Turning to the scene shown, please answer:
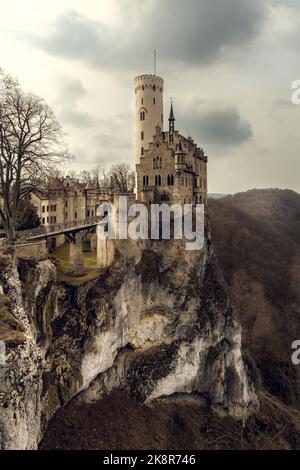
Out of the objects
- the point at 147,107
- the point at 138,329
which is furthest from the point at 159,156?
the point at 138,329

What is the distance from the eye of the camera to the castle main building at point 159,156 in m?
46.4

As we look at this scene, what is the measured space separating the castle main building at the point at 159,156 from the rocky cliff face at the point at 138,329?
6.36 metres

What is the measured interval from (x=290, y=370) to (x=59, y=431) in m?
49.5

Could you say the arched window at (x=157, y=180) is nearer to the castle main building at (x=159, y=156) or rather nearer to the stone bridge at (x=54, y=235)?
the castle main building at (x=159, y=156)

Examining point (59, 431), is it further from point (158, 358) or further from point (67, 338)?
point (158, 358)

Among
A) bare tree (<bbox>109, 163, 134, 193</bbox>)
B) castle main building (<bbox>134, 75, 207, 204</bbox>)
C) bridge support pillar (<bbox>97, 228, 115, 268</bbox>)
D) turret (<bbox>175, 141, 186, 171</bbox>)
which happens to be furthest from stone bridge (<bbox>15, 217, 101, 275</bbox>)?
bare tree (<bbox>109, 163, 134, 193</bbox>)

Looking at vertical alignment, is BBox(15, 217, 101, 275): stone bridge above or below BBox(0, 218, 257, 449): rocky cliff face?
above

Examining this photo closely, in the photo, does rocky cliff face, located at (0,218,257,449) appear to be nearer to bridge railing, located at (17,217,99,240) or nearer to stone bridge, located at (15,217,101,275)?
stone bridge, located at (15,217,101,275)

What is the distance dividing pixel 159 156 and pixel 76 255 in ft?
55.8

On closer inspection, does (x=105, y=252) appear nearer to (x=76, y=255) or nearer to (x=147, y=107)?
(x=76, y=255)

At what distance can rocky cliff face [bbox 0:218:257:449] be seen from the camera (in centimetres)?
2986

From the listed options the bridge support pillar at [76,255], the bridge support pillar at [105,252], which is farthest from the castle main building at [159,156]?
the bridge support pillar at [76,255]

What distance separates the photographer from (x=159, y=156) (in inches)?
1859
